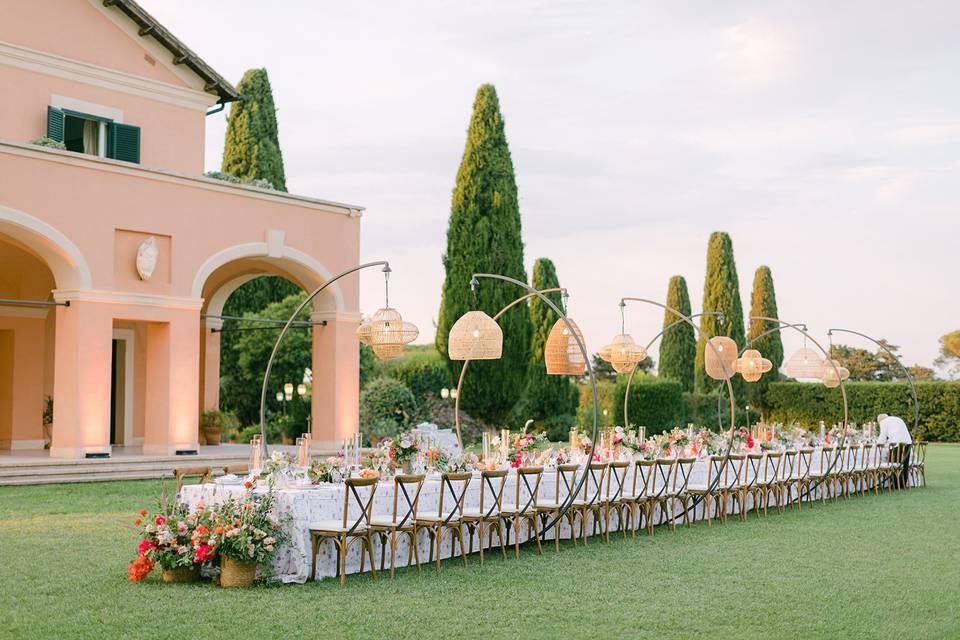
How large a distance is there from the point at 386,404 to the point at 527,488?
575 inches

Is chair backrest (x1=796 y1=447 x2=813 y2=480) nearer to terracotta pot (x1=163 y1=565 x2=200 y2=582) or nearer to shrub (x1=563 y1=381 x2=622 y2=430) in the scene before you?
terracotta pot (x1=163 y1=565 x2=200 y2=582)

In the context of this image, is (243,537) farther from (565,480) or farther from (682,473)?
(682,473)

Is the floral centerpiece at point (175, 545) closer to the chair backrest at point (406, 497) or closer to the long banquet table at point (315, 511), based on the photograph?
the long banquet table at point (315, 511)

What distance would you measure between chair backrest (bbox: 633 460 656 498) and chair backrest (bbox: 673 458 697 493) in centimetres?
28

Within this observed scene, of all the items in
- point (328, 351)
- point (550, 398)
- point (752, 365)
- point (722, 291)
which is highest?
point (722, 291)

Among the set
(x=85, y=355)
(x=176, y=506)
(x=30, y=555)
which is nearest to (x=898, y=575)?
(x=176, y=506)

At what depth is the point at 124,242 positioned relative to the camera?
16422mm

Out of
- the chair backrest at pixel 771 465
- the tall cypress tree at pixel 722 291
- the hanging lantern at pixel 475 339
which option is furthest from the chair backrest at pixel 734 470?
the tall cypress tree at pixel 722 291

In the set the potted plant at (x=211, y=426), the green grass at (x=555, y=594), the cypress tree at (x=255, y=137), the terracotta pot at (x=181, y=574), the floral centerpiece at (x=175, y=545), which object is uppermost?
the cypress tree at (x=255, y=137)

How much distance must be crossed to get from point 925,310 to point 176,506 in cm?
2505

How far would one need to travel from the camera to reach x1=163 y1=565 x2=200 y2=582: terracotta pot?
7926 millimetres

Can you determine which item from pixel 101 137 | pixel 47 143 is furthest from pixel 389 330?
pixel 101 137

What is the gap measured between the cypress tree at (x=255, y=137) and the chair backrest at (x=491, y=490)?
846 inches

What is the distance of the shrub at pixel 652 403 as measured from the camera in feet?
91.8
